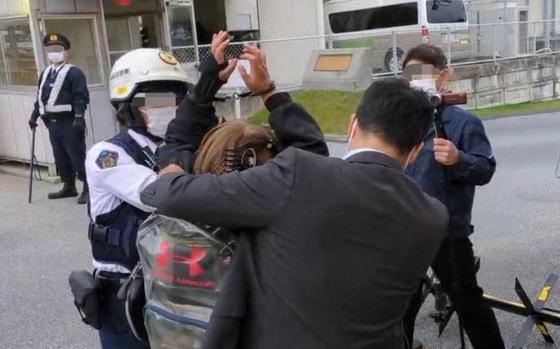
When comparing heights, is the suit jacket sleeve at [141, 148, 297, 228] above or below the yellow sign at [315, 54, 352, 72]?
above

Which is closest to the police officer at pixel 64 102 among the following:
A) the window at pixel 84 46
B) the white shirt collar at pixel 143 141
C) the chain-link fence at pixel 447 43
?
the window at pixel 84 46

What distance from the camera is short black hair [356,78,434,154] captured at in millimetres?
1485

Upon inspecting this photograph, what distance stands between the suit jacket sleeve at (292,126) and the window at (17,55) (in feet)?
26.7

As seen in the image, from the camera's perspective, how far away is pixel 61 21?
29.8ft

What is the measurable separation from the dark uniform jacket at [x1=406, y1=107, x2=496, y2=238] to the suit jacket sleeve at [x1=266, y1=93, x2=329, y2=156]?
1.29m

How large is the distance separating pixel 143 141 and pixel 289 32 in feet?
50.2

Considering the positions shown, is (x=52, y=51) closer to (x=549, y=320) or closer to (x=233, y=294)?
(x=549, y=320)

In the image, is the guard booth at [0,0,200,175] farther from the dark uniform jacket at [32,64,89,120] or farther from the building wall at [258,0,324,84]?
the building wall at [258,0,324,84]

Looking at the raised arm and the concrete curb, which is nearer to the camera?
the raised arm

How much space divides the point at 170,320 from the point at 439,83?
191 cm

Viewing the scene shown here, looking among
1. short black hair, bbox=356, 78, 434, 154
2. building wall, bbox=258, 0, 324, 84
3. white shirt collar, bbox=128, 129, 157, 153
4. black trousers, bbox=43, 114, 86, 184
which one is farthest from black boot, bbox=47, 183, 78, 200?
building wall, bbox=258, 0, 324, 84

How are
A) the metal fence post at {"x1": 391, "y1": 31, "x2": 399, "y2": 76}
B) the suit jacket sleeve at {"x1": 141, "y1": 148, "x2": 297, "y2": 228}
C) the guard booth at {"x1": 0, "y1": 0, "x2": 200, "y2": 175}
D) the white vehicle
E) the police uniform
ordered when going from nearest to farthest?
the suit jacket sleeve at {"x1": 141, "y1": 148, "x2": 297, "y2": 228} < the police uniform < the guard booth at {"x1": 0, "y1": 0, "x2": 200, "y2": 175} < the metal fence post at {"x1": 391, "y1": 31, "x2": 399, "y2": 76} < the white vehicle

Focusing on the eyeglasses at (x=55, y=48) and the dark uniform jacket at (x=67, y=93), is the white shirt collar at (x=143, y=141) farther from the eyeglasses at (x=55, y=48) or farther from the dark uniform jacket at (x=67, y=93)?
the eyeglasses at (x=55, y=48)

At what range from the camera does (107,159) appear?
205 cm
